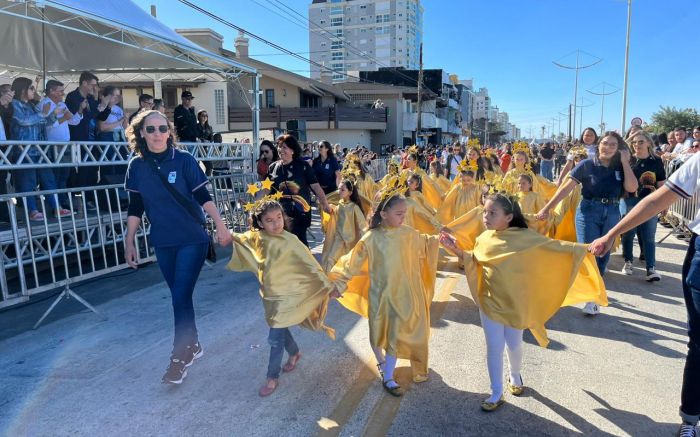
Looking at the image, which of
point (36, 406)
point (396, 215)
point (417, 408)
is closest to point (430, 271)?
point (396, 215)

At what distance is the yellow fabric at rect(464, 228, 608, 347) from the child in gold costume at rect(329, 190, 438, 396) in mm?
425

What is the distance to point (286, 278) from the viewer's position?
3.74m

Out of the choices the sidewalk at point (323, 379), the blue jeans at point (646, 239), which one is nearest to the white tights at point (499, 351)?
the sidewalk at point (323, 379)

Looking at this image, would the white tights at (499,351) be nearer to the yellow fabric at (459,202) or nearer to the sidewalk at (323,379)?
the sidewalk at (323,379)

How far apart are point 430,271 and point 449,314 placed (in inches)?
61.4

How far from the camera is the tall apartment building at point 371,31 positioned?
122 m

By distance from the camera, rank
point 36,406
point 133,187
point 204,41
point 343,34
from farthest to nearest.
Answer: point 343,34 < point 204,41 < point 133,187 < point 36,406

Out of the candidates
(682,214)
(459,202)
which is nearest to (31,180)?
(459,202)

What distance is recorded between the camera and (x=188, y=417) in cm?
342

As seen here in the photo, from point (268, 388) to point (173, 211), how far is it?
1.53 meters

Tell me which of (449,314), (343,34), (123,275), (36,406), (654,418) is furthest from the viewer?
(343,34)

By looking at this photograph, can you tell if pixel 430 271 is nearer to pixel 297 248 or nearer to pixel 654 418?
pixel 297 248

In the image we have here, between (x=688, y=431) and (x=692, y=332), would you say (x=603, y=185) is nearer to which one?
(x=692, y=332)

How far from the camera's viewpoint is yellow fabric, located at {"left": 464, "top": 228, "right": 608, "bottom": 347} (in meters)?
3.53
